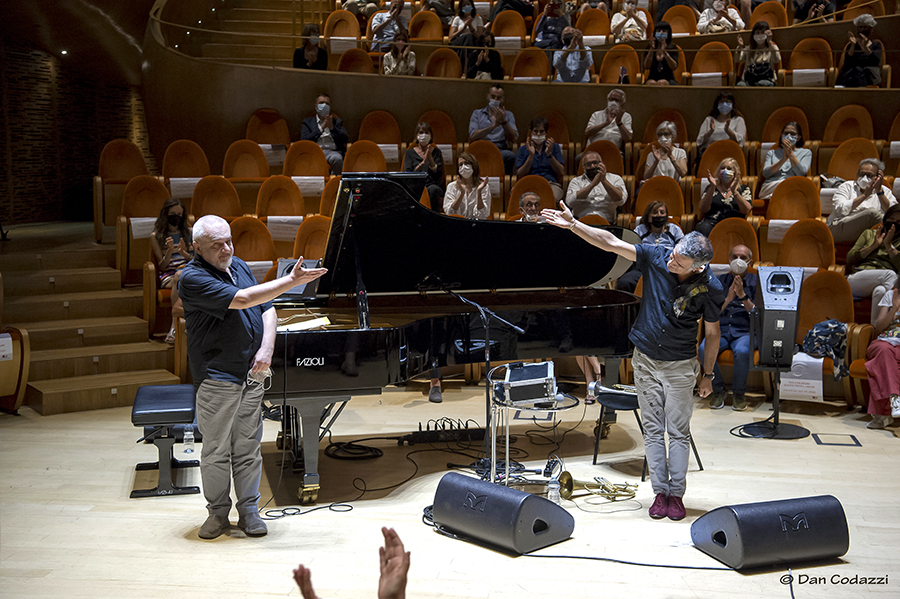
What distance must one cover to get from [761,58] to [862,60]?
3.02ft

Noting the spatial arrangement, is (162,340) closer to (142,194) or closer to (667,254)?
(142,194)

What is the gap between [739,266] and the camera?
583 centimetres

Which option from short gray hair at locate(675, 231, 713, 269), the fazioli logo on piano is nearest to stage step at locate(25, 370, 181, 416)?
the fazioli logo on piano

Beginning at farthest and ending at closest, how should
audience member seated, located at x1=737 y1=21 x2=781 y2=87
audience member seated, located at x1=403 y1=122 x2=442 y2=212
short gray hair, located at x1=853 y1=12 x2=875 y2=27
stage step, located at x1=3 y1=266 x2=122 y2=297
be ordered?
1. audience member seated, located at x1=737 y1=21 x2=781 y2=87
2. short gray hair, located at x1=853 y1=12 x2=875 y2=27
3. audience member seated, located at x1=403 y1=122 x2=442 y2=212
4. stage step, located at x1=3 y1=266 x2=122 y2=297

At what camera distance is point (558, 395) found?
A: 160 inches

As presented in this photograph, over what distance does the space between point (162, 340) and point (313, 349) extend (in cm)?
299

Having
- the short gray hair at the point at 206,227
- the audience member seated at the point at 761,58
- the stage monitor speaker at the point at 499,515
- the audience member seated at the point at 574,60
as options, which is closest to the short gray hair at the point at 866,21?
the audience member seated at the point at 761,58

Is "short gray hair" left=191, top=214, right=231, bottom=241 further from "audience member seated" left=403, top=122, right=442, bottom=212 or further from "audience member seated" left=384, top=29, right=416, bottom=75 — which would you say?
"audience member seated" left=384, top=29, right=416, bottom=75

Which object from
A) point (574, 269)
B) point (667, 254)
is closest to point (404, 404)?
point (574, 269)

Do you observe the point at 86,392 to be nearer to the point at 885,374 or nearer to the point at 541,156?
the point at 541,156

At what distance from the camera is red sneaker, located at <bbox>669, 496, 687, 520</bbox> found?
388 centimetres

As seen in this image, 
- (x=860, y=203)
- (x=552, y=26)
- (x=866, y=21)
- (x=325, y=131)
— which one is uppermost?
(x=552, y=26)

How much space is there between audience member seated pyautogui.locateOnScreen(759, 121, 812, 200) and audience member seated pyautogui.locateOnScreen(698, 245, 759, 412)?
128cm

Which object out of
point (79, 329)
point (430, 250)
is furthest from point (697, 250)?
point (79, 329)
